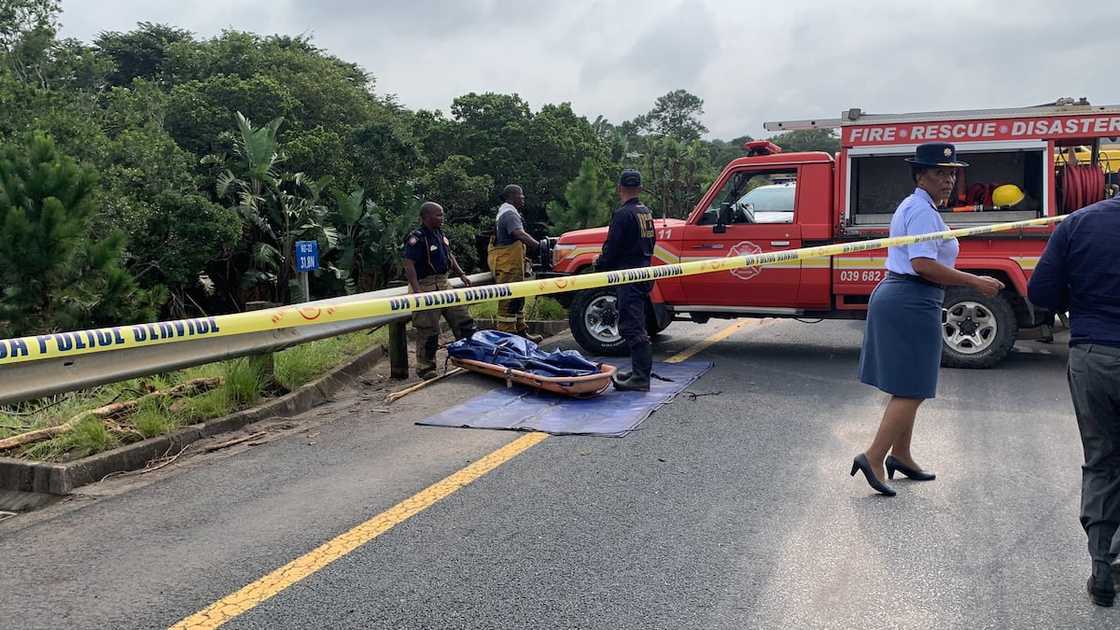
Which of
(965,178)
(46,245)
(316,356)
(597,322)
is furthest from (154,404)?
(965,178)

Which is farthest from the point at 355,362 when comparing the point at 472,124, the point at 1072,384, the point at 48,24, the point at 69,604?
the point at 48,24

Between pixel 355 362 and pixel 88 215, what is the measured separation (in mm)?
4055

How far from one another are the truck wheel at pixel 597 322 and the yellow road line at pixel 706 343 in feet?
1.92

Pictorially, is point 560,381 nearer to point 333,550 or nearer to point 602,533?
point 602,533

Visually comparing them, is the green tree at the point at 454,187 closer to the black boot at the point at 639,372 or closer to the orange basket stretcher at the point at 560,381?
the orange basket stretcher at the point at 560,381

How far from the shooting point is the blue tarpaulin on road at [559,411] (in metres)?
6.75

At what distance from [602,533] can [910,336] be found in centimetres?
201

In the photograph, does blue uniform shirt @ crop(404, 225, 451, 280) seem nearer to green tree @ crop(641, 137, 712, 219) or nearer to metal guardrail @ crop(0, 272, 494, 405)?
metal guardrail @ crop(0, 272, 494, 405)

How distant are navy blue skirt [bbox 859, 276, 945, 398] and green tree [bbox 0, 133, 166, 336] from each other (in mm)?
8603

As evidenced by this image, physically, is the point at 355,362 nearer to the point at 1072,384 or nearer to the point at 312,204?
the point at 1072,384

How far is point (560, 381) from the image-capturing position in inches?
297

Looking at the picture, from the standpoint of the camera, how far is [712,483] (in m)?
5.42

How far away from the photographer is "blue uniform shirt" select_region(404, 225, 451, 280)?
29.1 feet

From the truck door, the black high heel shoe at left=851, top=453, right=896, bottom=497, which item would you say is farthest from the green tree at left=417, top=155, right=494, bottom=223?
the black high heel shoe at left=851, top=453, right=896, bottom=497
